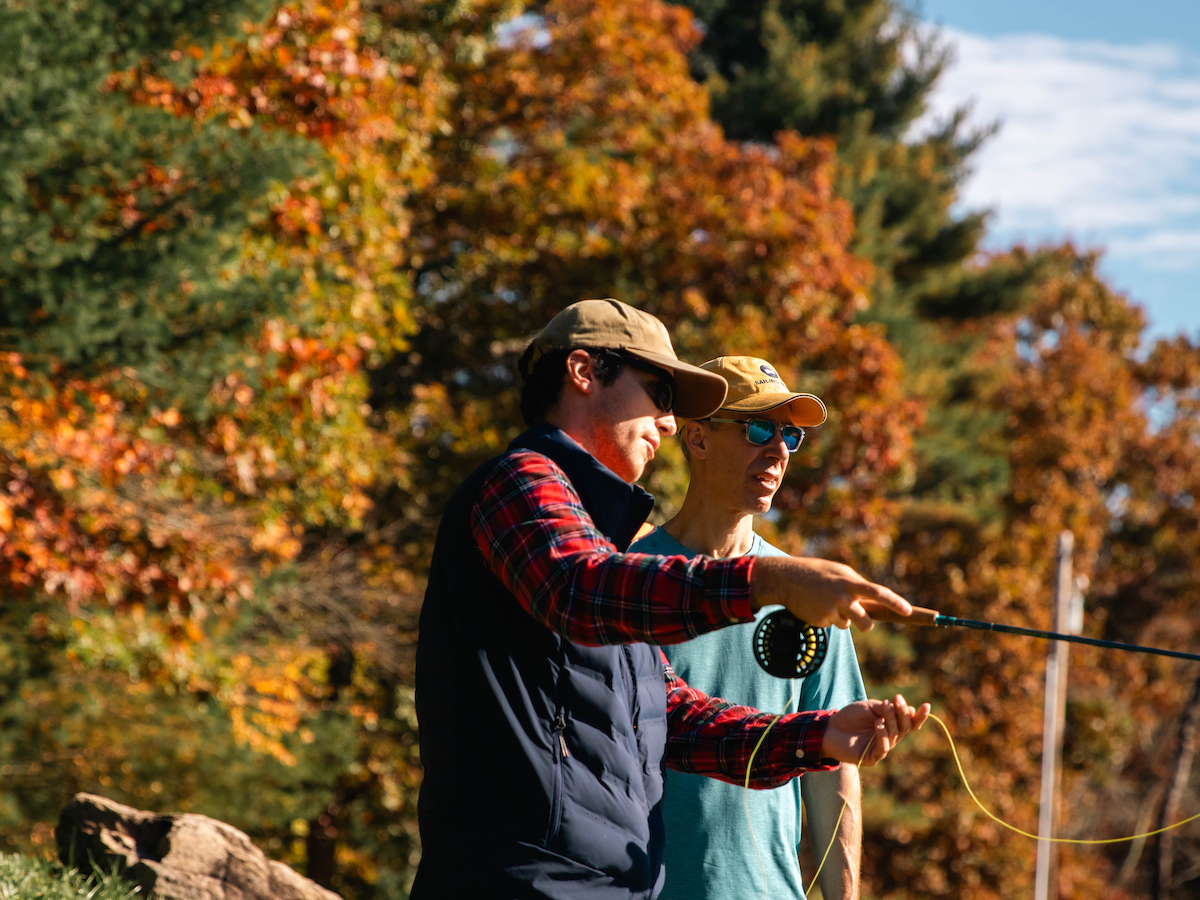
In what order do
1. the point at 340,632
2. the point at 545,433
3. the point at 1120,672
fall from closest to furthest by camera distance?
the point at 545,433
the point at 340,632
the point at 1120,672

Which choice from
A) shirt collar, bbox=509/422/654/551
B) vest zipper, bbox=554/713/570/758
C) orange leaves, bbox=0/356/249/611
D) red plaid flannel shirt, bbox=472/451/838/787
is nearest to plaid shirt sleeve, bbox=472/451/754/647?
red plaid flannel shirt, bbox=472/451/838/787

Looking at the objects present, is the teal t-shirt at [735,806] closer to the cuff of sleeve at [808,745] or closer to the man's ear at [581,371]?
the cuff of sleeve at [808,745]

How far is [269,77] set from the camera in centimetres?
990

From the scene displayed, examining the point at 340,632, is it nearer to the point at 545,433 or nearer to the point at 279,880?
the point at 279,880

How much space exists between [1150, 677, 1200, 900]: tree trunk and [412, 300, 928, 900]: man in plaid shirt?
29.2 metres

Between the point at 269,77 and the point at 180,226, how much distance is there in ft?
6.93

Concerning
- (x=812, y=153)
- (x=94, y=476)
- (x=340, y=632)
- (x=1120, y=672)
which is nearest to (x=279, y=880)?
(x=94, y=476)

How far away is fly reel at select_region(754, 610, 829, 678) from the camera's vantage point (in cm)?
221

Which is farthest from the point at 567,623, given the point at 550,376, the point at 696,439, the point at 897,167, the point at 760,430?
the point at 897,167

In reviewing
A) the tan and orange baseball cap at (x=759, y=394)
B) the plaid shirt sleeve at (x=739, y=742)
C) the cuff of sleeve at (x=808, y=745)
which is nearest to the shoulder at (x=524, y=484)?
the plaid shirt sleeve at (x=739, y=742)

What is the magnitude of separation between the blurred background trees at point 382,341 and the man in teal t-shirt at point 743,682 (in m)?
5.28

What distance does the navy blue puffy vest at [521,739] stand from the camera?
204cm

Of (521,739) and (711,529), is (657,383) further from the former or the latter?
(711,529)

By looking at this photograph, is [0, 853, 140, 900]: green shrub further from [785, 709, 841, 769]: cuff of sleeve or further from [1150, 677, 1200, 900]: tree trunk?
[1150, 677, 1200, 900]: tree trunk
